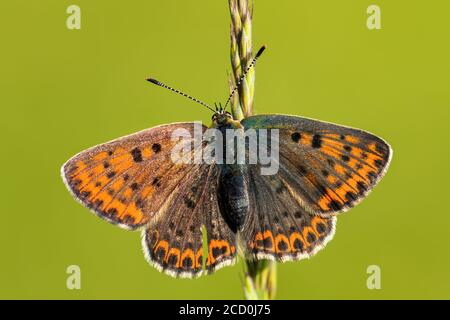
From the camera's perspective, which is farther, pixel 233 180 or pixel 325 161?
pixel 233 180

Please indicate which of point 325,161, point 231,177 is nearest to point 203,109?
point 231,177

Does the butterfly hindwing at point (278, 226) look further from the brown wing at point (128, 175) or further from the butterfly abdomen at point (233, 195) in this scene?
the brown wing at point (128, 175)

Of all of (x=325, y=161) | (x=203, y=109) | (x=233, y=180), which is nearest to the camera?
(x=325, y=161)

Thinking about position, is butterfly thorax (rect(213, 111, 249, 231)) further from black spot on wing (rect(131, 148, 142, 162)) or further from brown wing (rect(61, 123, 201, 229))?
black spot on wing (rect(131, 148, 142, 162))

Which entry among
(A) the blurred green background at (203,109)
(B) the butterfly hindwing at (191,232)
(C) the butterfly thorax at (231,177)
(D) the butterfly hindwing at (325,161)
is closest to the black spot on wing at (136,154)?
(B) the butterfly hindwing at (191,232)

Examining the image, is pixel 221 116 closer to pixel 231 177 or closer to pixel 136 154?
pixel 231 177

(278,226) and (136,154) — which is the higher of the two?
(136,154)
